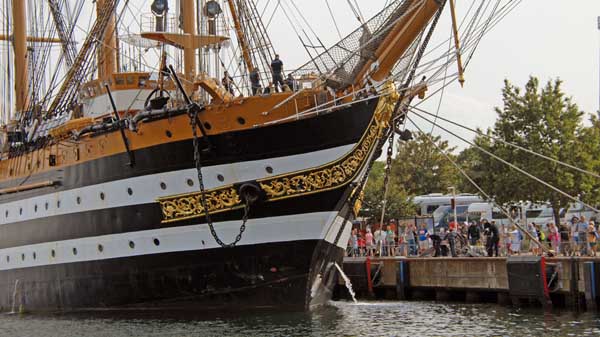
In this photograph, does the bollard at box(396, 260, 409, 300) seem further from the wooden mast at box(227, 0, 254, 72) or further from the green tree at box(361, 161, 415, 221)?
the green tree at box(361, 161, 415, 221)

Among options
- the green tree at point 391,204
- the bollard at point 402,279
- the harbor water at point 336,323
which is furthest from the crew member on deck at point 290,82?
the green tree at point 391,204

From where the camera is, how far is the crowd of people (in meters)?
23.7

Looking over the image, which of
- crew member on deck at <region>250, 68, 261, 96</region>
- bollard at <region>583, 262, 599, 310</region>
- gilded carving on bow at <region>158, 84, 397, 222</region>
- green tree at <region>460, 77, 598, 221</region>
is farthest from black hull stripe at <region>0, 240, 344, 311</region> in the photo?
green tree at <region>460, 77, 598, 221</region>

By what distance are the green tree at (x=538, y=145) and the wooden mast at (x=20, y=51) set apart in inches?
717

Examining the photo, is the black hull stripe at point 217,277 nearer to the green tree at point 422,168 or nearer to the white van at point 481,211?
the white van at point 481,211

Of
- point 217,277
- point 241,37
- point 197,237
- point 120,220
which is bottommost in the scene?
point 217,277

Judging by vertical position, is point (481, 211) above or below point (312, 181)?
below

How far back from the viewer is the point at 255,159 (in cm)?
2059

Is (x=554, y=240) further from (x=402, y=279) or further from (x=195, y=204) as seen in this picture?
(x=195, y=204)

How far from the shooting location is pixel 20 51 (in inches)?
1330

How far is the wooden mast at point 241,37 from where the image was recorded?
28.7 m

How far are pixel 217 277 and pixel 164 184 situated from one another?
2372mm

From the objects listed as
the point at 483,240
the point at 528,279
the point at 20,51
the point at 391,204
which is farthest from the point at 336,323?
the point at 391,204

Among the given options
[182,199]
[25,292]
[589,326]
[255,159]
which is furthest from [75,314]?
[589,326]
